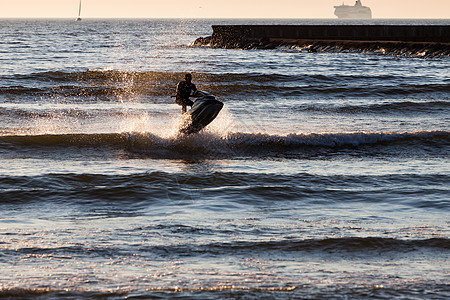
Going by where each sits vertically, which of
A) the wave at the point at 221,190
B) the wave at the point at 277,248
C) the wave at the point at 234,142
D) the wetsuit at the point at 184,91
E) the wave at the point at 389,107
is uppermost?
the wetsuit at the point at 184,91

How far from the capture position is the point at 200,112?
15.2 m

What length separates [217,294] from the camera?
6047mm

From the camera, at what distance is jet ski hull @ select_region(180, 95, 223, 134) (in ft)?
49.6

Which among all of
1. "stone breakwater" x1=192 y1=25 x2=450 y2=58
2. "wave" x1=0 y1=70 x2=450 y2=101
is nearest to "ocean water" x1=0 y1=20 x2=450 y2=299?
"wave" x1=0 y1=70 x2=450 y2=101

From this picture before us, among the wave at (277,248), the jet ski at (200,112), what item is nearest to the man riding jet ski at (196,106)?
the jet ski at (200,112)

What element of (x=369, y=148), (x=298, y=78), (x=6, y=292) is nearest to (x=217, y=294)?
(x=6, y=292)

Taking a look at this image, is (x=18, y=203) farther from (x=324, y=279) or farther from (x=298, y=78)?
(x=298, y=78)

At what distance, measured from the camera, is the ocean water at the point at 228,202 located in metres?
6.46

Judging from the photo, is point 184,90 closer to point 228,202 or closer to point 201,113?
point 201,113

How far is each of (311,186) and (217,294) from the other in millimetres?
5261

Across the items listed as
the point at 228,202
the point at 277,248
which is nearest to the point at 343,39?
the point at 228,202

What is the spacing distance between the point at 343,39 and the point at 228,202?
5759 cm

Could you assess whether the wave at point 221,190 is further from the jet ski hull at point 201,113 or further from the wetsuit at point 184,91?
the jet ski hull at point 201,113

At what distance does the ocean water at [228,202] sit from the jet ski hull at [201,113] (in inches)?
12.3
